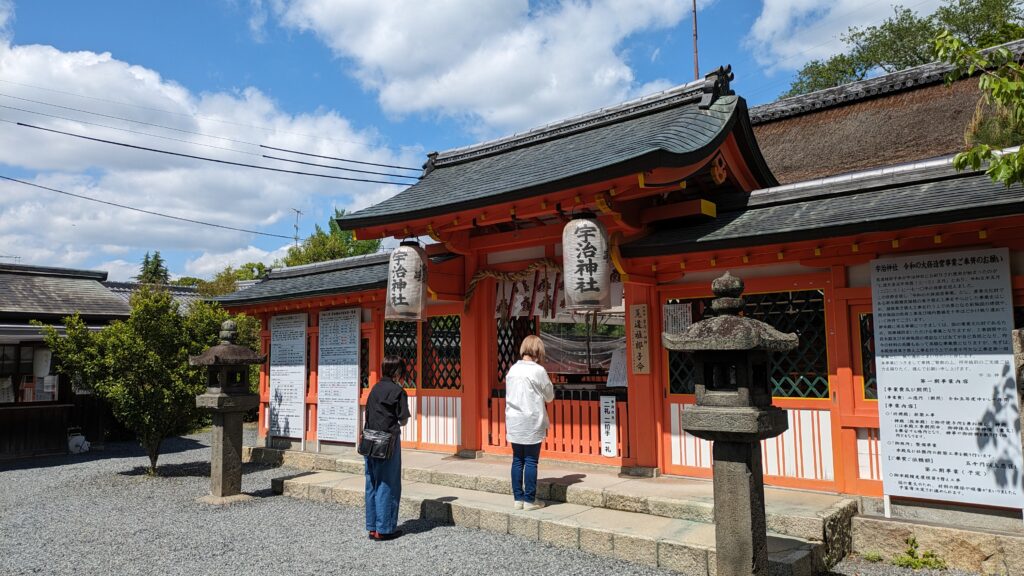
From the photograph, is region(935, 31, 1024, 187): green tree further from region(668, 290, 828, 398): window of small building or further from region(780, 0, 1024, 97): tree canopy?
region(780, 0, 1024, 97): tree canopy

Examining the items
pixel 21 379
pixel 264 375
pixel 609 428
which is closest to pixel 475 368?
pixel 609 428

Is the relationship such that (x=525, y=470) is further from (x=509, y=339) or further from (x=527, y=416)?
(x=509, y=339)

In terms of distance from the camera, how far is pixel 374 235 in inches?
358

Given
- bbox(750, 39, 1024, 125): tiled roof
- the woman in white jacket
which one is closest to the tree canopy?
bbox(750, 39, 1024, 125): tiled roof

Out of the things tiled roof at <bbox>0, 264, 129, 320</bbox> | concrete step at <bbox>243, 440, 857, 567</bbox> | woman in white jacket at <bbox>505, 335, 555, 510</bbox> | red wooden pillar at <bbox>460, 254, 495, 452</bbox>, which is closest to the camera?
concrete step at <bbox>243, 440, 857, 567</bbox>

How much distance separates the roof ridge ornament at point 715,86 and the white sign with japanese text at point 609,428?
370cm

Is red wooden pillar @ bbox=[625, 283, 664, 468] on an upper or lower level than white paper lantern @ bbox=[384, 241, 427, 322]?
lower

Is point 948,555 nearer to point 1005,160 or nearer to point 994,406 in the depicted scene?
point 994,406

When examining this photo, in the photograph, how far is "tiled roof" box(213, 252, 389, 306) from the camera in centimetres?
1000

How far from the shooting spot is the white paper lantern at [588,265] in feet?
22.0

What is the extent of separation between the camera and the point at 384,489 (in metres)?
6.19

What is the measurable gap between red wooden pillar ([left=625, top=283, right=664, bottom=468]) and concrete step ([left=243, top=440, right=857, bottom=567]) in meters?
0.33

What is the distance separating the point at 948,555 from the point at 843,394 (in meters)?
1.51

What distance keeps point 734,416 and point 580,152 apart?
4426mm
